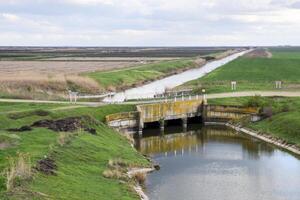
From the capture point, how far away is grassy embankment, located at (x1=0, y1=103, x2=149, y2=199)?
3111cm

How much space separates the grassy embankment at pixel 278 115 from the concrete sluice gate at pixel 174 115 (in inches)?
49.5

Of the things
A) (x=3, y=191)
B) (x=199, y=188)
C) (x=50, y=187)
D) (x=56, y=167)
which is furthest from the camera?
(x=199, y=188)

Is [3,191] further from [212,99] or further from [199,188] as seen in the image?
[212,99]

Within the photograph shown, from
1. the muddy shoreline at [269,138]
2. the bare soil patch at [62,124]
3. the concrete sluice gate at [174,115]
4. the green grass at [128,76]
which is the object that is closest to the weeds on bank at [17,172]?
the bare soil patch at [62,124]

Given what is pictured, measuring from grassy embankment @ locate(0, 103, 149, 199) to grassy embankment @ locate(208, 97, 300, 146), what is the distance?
53.4 ft

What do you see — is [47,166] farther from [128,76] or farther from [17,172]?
[128,76]

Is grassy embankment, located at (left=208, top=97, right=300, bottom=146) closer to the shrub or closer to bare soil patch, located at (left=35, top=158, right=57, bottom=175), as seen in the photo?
the shrub

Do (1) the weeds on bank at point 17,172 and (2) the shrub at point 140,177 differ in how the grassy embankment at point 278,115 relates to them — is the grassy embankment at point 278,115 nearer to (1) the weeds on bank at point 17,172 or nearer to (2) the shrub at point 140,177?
(2) the shrub at point 140,177

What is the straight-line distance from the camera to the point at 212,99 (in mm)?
75000

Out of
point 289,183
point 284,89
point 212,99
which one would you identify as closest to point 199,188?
point 289,183

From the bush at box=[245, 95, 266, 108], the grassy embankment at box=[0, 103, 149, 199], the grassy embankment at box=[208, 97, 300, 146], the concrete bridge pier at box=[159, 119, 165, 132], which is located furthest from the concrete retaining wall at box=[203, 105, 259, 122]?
the grassy embankment at box=[0, 103, 149, 199]

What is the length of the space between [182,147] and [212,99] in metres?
18.7

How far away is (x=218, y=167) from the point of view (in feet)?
154

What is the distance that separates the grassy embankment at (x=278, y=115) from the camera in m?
58.6
